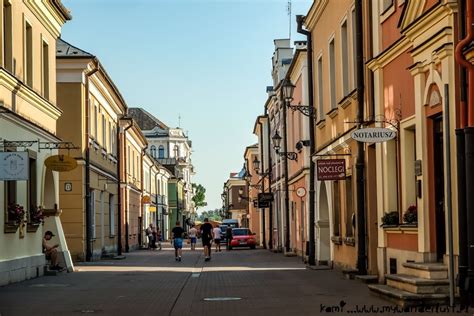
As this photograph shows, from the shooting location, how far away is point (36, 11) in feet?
78.0

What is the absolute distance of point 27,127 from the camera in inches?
871

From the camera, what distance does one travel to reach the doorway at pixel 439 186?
14805mm

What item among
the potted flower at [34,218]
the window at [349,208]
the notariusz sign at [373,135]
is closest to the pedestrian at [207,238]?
the window at [349,208]

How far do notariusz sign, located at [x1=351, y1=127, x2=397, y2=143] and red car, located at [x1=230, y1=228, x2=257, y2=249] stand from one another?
3980 cm

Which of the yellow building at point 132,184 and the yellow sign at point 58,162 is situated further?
the yellow building at point 132,184

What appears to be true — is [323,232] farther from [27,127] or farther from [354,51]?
[27,127]

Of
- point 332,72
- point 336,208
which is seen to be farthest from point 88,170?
point 332,72

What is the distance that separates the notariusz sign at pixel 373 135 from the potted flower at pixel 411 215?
1.53 metres

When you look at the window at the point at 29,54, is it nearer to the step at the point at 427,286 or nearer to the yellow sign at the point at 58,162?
the yellow sign at the point at 58,162

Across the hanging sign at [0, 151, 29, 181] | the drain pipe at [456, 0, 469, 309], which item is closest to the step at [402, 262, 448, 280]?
the drain pipe at [456, 0, 469, 309]

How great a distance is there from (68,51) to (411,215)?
20602 mm

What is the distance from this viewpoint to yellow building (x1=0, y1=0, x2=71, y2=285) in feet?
65.9

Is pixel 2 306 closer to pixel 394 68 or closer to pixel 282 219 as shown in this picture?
pixel 394 68

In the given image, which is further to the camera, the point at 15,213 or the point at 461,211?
the point at 15,213
